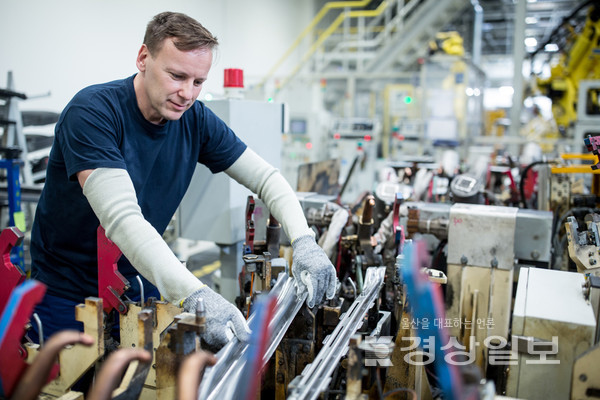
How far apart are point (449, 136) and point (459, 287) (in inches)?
219

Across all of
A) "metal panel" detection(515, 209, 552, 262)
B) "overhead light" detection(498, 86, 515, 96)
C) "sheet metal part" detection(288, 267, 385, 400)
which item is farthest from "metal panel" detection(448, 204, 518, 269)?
"overhead light" detection(498, 86, 515, 96)

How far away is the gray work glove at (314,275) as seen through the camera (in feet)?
4.73

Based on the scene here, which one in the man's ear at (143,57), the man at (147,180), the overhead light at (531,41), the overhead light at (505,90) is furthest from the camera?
the overhead light at (505,90)

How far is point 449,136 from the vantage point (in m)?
6.94

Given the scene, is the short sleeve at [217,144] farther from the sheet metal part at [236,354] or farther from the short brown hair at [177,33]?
the sheet metal part at [236,354]

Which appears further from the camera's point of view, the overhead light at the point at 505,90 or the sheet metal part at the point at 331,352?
the overhead light at the point at 505,90

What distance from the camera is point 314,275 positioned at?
1457mm

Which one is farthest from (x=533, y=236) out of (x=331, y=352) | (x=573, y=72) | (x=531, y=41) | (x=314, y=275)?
(x=531, y=41)

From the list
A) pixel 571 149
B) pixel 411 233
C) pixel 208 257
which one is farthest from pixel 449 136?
pixel 411 233

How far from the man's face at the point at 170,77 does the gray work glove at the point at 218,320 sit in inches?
23.9

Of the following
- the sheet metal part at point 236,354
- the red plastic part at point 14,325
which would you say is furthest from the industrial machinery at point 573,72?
the red plastic part at point 14,325

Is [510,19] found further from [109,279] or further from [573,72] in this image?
[109,279]

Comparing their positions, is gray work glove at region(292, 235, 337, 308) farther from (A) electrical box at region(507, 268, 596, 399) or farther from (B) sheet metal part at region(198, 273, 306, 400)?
(A) electrical box at region(507, 268, 596, 399)

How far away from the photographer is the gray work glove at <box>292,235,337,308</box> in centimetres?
144
